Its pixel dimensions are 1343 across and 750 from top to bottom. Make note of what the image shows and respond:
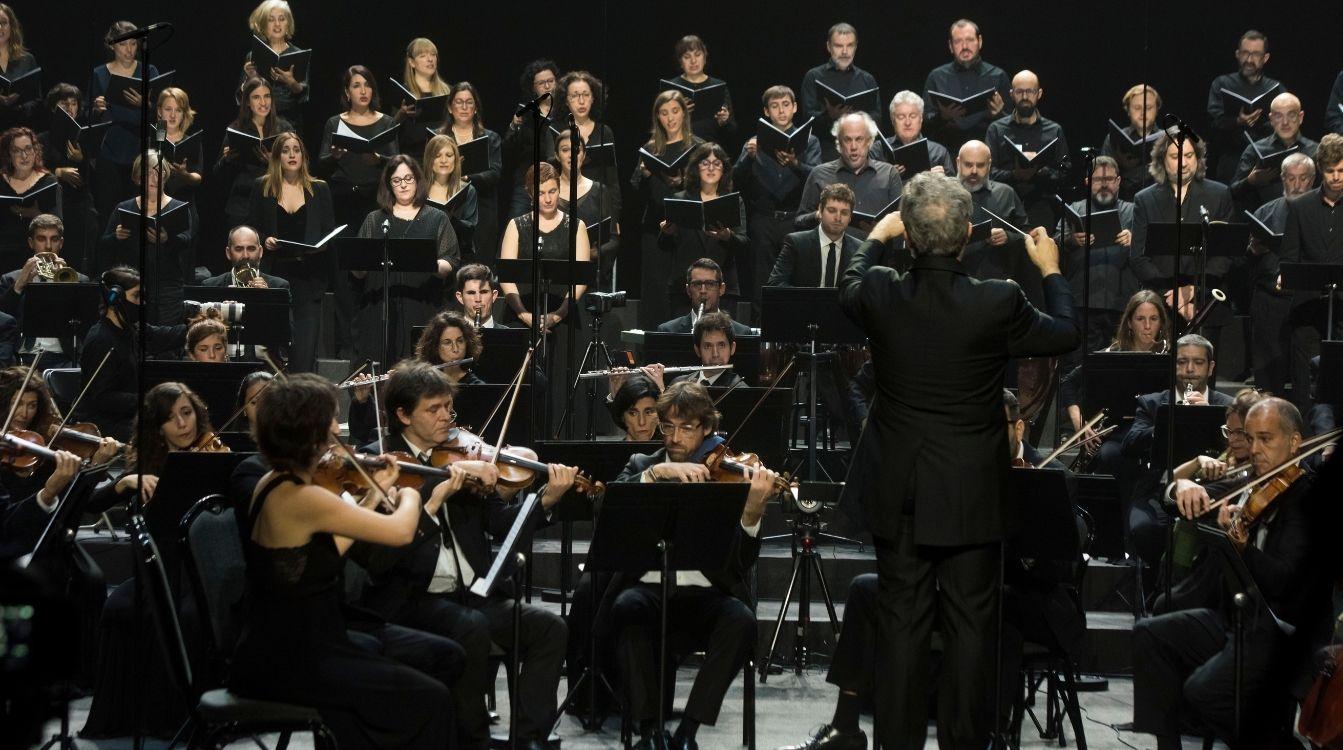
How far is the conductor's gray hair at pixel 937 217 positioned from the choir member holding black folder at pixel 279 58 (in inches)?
278

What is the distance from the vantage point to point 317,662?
3756 mm

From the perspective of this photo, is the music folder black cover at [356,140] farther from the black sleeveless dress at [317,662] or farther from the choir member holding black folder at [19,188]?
the black sleeveless dress at [317,662]

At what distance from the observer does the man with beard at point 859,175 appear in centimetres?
881

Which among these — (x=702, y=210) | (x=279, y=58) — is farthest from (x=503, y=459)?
(x=279, y=58)

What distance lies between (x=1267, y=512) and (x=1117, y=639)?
1769 millimetres

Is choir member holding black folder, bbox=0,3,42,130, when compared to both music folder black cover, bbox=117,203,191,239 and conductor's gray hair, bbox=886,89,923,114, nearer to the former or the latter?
music folder black cover, bbox=117,203,191,239

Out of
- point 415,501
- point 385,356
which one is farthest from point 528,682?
point 385,356

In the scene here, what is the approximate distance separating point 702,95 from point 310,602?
663 centimetres

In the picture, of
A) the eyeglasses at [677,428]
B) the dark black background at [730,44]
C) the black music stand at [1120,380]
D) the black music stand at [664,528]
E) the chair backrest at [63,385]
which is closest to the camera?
the black music stand at [664,528]

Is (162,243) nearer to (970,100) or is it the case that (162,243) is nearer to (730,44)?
(730,44)

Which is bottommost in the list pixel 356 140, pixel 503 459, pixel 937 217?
pixel 503 459

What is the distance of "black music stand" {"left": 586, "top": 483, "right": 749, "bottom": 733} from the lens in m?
4.58

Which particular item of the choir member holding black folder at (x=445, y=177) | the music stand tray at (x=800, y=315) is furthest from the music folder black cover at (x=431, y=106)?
the music stand tray at (x=800, y=315)

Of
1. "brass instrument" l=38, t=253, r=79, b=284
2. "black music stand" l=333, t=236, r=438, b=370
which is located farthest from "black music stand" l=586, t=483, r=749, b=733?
"brass instrument" l=38, t=253, r=79, b=284
